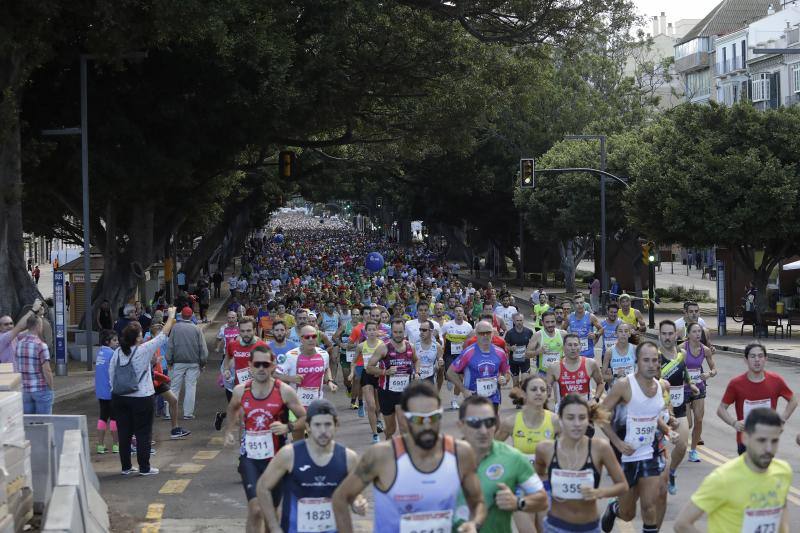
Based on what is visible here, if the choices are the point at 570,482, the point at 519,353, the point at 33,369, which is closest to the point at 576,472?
the point at 570,482

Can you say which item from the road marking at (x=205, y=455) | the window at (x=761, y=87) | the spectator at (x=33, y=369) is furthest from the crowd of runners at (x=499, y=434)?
the window at (x=761, y=87)

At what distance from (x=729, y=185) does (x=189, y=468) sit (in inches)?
1098

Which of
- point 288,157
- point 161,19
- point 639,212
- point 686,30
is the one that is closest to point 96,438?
point 161,19

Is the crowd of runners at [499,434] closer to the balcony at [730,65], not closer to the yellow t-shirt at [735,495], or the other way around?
the yellow t-shirt at [735,495]

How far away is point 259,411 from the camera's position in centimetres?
1022

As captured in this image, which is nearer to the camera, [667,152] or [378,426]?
[378,426]

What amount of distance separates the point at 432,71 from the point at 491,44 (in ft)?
6.22

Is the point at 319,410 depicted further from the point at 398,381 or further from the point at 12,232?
the point at 12,232

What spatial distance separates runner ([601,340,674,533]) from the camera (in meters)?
10.1

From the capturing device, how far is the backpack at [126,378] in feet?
45.9

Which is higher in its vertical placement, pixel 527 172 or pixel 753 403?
pixel 527 172

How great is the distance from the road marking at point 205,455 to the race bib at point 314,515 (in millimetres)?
7814

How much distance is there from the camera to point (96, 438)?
17.3 m

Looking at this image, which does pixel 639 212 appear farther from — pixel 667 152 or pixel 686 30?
pixel 686 30
